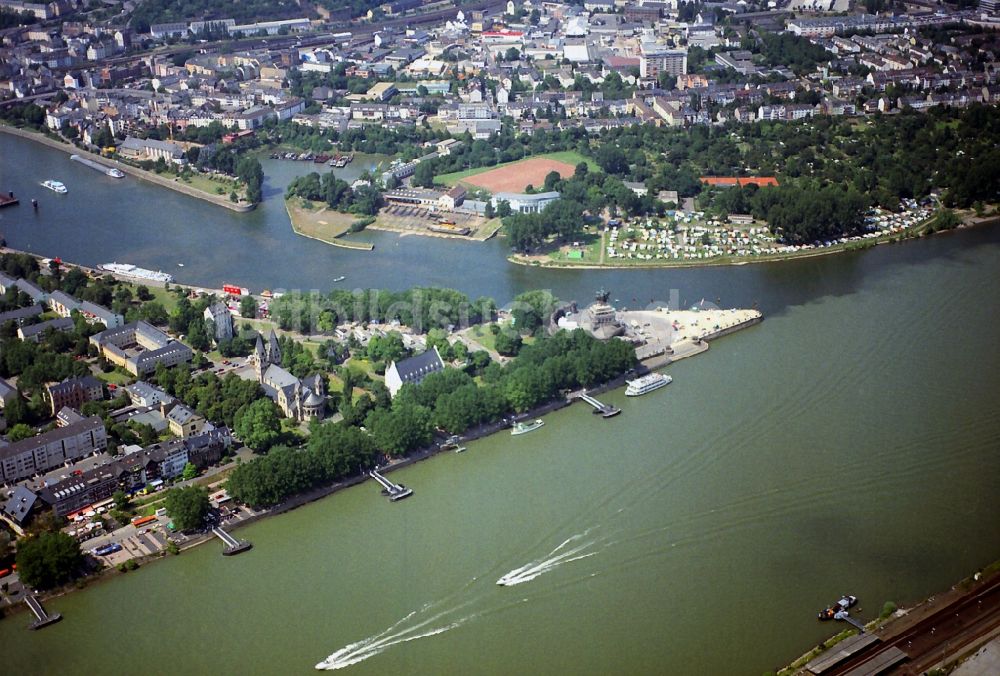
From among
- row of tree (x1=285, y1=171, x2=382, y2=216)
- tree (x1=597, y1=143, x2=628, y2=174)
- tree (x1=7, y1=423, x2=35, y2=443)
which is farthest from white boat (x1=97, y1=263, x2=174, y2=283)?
tree (x1=597, y1=143, x2=628, y2=174)

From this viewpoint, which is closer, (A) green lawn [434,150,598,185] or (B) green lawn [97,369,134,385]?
(B) green lawn [97,369,134,385]

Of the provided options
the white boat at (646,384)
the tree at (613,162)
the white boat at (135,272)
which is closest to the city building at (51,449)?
the white boat at (135,272)

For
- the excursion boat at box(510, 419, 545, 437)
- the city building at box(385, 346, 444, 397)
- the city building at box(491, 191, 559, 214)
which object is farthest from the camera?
the city building at box(491, 191, 559, 214)

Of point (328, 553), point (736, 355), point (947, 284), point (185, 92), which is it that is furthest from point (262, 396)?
point (185, 92)

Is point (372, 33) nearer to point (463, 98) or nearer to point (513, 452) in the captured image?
point (463, 98)

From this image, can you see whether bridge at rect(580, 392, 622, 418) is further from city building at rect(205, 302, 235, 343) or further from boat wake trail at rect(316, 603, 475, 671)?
city building at rect(205, 302, 235, 343)

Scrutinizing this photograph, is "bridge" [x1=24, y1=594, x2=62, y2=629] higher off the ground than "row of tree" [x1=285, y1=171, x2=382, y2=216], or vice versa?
"row of tree" [x1=285, y1=171, x2=382, y2=216]

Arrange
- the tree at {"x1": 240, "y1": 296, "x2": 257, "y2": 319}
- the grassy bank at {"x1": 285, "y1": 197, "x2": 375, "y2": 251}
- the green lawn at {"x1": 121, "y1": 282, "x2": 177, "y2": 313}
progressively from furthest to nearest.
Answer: the grassy bank at {"x1": 285, "y1": 197, "x2": 375, "y2": 251}
the green lawn at {"x1": 121, "y1": 282, "x2": 177, "y2": 313}
the tree at {"x1": 240, "y1": 296, "x2": 257, "y2": 319}

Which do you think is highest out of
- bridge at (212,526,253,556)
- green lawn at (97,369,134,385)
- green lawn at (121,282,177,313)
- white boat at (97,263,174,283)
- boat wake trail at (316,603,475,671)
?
white boat at (97,263,174,283)

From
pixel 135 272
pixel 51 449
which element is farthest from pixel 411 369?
pixel 135 272
